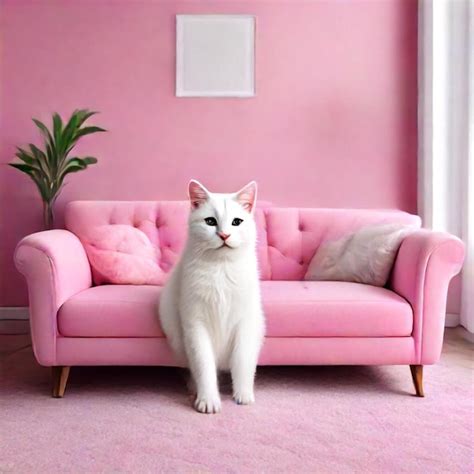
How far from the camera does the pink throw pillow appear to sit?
7.61 ft

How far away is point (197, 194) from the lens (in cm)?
187

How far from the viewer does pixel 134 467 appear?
4.54 feet

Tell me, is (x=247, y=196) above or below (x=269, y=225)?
above

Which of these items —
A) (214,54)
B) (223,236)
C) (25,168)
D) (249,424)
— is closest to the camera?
(249,424)

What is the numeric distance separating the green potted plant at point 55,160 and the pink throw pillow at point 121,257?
49cm

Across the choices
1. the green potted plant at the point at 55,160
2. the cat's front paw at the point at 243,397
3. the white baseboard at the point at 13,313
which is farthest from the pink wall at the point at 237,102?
the cat's front paw at the point at 243,397

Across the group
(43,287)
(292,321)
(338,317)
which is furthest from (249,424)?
(43,287)

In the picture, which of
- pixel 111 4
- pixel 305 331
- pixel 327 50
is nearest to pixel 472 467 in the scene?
pixel 305 331

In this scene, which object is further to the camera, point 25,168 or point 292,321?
point 25,168

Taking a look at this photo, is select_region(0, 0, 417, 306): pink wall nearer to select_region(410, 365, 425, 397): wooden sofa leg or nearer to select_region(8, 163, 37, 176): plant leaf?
select_region(8, 163, 37, 176): plant leaf

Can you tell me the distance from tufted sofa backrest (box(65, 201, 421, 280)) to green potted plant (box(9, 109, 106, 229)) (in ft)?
0.78

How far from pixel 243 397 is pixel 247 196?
0.76m

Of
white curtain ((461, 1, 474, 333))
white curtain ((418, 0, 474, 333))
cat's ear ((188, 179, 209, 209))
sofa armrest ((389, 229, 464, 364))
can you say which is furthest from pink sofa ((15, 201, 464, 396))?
white curtain ((418, 0, 474, 333))

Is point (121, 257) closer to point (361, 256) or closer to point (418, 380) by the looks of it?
point (361, 256)
